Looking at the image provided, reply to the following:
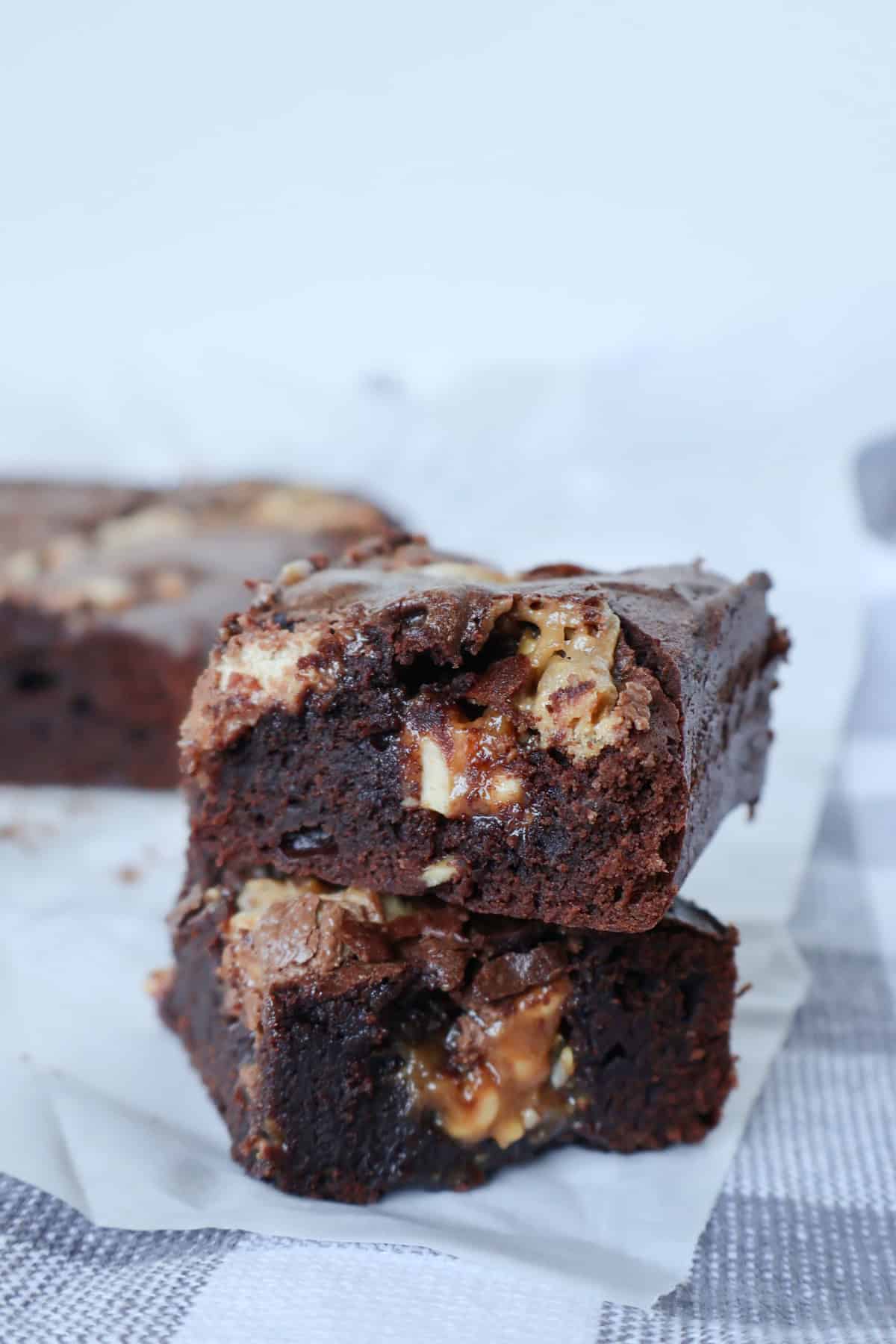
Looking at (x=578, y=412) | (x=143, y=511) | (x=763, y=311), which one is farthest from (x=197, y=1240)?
(x=763, y=311)

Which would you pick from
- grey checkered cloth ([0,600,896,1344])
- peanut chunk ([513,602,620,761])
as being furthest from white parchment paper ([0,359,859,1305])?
peanut chunk ([513,602,620,761])

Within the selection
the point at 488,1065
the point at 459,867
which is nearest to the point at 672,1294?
the point at 488,1065

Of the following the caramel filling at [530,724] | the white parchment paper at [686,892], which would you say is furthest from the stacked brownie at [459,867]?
the white parchment paper at [686,892]

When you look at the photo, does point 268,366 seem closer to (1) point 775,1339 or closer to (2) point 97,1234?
(2) point 97,1234

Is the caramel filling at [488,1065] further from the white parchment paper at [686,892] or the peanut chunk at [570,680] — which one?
the peanut chunk at [570,680]

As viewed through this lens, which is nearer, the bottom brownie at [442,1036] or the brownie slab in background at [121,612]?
the bottom brownie at [442,1036]

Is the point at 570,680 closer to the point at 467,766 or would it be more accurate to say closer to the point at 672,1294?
the point at 467,766

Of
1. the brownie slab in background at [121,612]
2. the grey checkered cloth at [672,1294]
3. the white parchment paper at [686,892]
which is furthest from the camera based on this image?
the brownie slab in background at [121,612]
